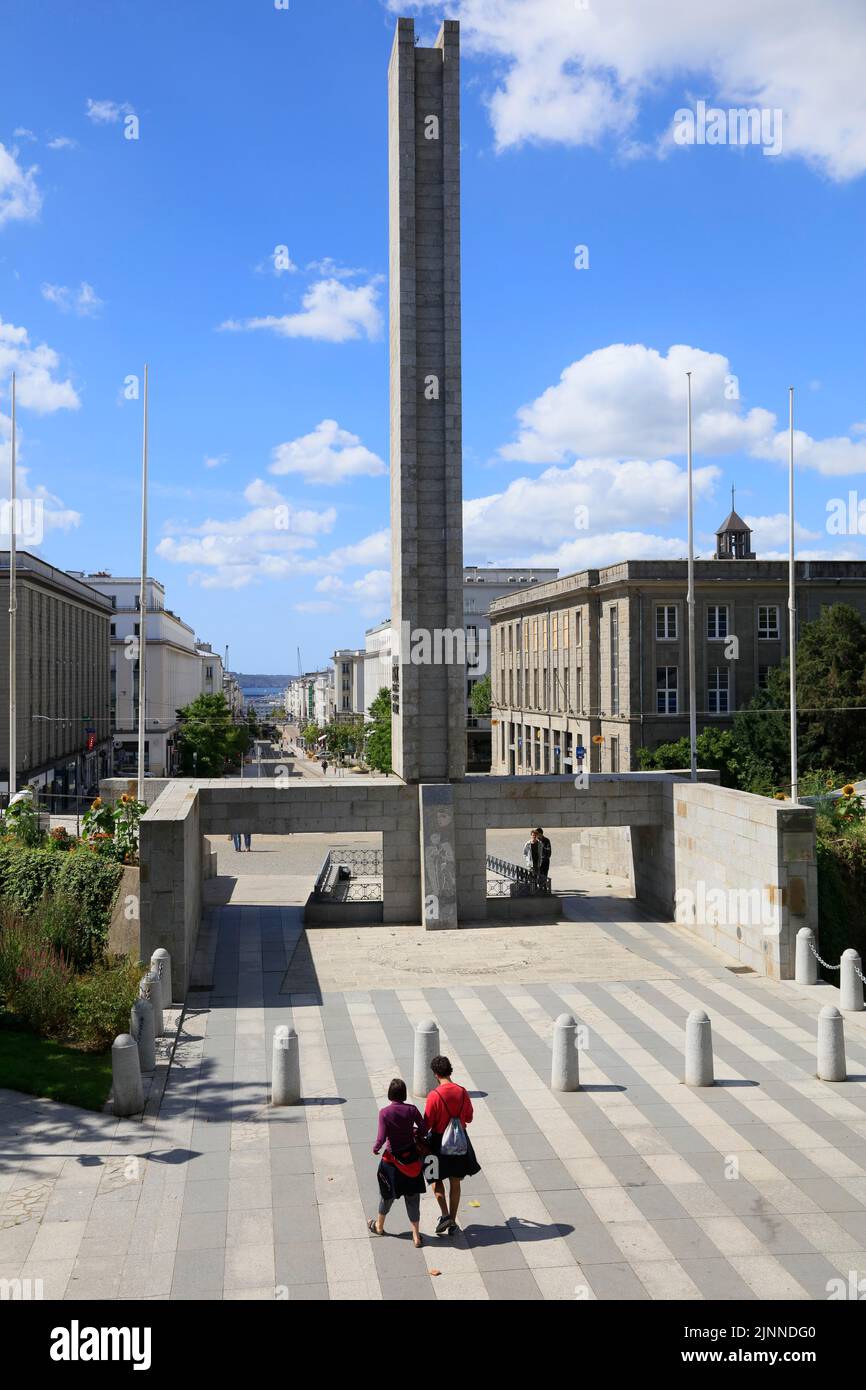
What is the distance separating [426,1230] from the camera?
33.3 ft

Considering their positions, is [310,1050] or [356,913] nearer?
[310,1050]

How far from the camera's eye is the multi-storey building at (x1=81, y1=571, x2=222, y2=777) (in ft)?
317

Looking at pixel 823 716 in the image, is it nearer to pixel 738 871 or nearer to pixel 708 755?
pixel 708 755

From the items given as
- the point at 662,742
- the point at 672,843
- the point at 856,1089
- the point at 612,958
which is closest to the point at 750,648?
the point at 662,742

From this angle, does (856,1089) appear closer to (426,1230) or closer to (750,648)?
(426,1230)

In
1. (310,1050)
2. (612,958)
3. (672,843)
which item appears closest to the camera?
(310,1050)

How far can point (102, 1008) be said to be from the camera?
15.3m

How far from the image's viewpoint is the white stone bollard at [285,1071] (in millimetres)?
13531

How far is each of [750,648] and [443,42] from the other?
40783 mm

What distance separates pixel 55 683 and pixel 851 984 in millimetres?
57188

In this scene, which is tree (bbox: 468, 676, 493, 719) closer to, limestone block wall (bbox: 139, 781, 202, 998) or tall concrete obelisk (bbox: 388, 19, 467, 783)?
tall concrete obelisk (bbox: 388, 19, 467, 783)

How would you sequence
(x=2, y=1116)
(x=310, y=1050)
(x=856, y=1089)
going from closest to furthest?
(x=2, y=1116)
(x=856, y=1089)
(x=310, y=1050)

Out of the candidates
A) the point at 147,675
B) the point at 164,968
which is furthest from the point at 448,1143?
the point at 147,675

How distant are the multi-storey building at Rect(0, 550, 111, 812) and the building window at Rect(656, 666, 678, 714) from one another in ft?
99.3
